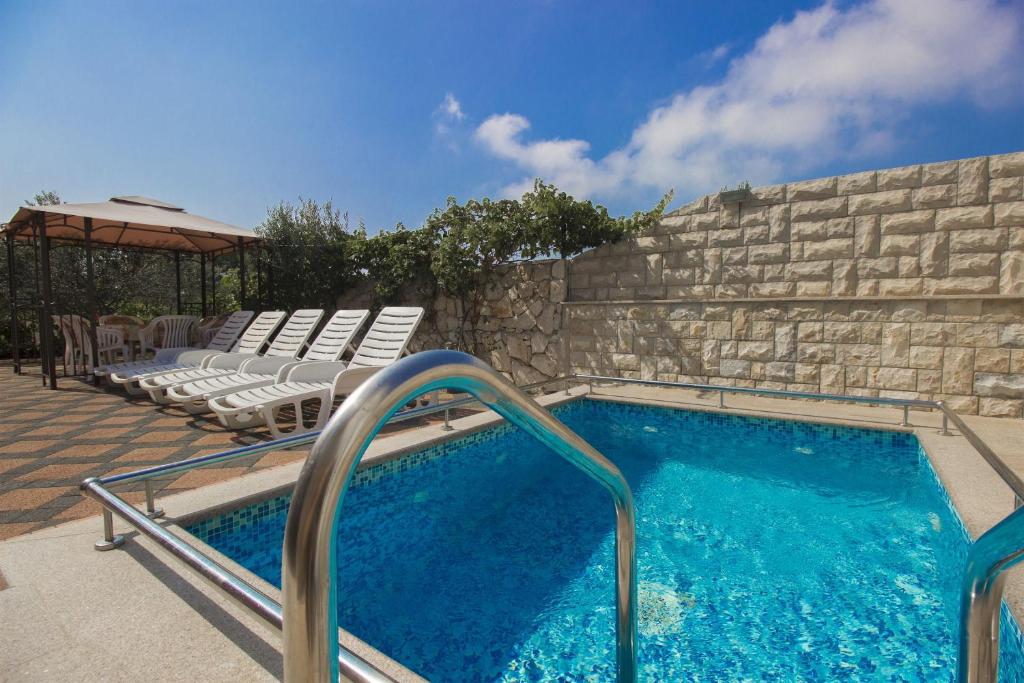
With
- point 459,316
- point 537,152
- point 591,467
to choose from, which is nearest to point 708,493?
point 591,467

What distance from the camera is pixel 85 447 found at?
4598mm

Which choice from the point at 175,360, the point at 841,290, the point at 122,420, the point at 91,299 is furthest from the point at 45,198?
the point at 841,290

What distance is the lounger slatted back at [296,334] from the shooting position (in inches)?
289

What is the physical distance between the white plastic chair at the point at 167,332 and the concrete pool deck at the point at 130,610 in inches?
298

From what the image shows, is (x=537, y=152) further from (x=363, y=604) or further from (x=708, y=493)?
(x=363, y=604)

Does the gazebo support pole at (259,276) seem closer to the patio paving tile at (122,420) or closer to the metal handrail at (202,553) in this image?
the patio paving tile at (122,420)

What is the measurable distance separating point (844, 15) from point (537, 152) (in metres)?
5.30

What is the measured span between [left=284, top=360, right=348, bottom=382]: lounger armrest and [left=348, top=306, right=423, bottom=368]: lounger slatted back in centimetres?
21

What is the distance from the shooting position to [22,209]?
7969 mm

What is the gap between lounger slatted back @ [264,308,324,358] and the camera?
734 cm

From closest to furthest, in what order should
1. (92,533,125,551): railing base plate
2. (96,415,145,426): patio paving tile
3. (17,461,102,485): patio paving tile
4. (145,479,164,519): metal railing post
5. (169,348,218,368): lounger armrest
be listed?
(92,533,125,551): railing base plate
(145,479,164,519): metal railing post
(17,461,102,485): patio paving tile
(96,415,145,426): patio paving tile
(169,348,218,368): lounger armrest

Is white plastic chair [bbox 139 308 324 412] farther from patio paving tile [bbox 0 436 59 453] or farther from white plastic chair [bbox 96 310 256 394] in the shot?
patio paving tile [bbox 0 436 59 453]

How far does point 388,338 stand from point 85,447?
3153 millimetres

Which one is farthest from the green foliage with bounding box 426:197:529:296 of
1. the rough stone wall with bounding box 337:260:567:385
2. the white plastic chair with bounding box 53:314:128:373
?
the white plastic chair with bounding box 53:314:128:373
